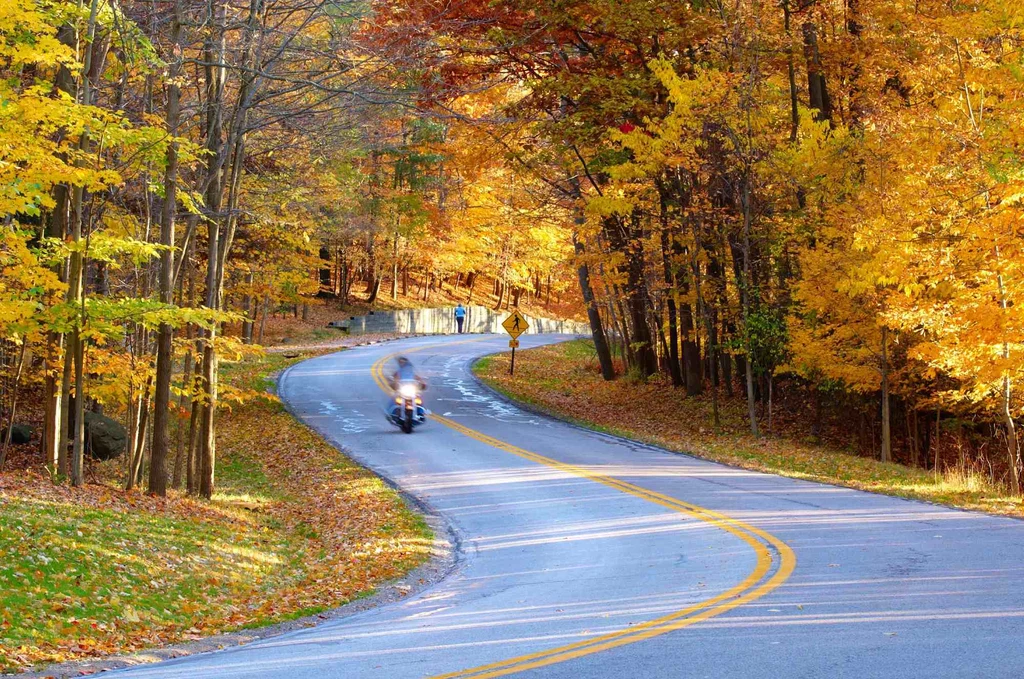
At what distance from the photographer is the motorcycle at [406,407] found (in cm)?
2394

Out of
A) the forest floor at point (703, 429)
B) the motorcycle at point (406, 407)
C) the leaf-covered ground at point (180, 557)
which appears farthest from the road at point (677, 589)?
the motorcycle at point (406, 407)

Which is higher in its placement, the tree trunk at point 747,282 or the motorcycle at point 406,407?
the tree trunk at point 747,282

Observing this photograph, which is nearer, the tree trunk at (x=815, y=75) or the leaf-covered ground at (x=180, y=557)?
the leaf-covered ground at (x=180, y=557)

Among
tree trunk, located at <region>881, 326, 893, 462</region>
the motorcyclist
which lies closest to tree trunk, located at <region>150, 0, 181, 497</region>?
the motorcyclist

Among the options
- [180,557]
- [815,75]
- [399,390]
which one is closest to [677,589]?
[180,557]

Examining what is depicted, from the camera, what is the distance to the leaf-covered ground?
908cm

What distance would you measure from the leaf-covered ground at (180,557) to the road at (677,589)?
998 mm

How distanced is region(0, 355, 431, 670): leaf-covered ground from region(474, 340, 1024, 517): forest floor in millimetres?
7844

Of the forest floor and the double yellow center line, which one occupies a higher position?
the forest floor

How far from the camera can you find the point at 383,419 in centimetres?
2666

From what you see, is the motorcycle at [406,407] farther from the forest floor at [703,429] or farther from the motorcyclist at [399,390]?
the forest floor at [703,429]

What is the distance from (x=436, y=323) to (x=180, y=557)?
164ft

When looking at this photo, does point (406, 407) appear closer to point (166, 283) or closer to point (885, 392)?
point (166, 283)

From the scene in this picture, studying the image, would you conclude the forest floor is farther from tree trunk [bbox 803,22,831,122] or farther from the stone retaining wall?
the stone retaining wall
